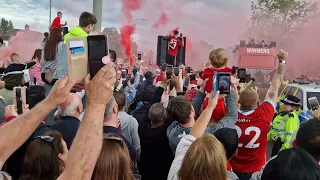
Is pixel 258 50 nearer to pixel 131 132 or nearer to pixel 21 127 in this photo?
pixel 131 132

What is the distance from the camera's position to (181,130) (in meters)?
3.84

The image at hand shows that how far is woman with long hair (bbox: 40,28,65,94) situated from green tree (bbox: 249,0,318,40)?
29641 millimetres

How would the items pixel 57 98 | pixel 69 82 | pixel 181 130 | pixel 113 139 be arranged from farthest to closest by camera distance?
pixel 181 130 < pixel 113 139 < pixel 57 98 < pixel 69 82

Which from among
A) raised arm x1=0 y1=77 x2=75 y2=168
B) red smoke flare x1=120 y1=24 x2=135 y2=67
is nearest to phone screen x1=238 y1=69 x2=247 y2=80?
raised arm x1=0 y1=77 x2=75 y2=168

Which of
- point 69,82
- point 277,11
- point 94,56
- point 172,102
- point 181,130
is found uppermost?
point 277,11

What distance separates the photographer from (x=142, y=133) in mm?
4691

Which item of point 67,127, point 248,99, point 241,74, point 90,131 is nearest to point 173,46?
point 241,74

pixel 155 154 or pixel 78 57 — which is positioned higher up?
pixel 78 57

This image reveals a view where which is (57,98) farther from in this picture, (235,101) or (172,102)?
A: (235,101)

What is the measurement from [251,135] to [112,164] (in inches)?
102

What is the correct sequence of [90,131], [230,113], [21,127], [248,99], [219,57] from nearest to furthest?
[90,131], [21,127], [230,113], [219,57], [248,99]

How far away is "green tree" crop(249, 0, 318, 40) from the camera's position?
34000 millimetres

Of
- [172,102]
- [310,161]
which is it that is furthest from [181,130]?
[310,161]

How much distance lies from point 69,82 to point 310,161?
53.9 inches
